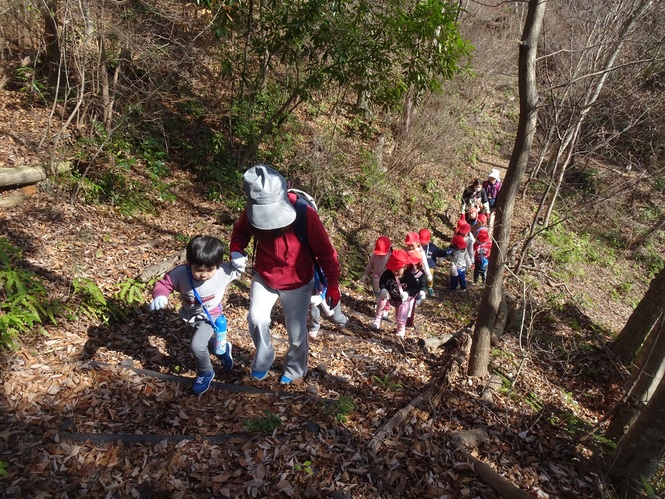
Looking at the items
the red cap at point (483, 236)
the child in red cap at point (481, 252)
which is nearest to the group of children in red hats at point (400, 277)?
the red cap at point (483, 236)

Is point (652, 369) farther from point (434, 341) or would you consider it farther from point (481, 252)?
point (481, 252)

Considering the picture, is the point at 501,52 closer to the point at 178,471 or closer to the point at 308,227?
the point at 308,227

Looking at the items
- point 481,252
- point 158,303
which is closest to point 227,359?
point 158,303

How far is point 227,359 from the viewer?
3.93 m

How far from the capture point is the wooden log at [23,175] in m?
5.58

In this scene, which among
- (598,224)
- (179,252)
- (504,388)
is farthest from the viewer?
(598,224)

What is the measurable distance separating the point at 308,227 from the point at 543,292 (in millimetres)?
8249

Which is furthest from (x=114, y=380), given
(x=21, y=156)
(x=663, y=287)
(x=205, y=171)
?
(x=663, y=287)

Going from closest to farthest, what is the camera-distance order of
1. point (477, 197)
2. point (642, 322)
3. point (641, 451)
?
point (641, 451) → point (642, 322) → point (477, 197)

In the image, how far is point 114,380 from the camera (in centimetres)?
354

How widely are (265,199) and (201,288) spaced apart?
1.02m

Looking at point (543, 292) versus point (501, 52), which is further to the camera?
point (501, 52)

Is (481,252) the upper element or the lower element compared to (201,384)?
upper

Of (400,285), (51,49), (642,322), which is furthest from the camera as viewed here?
(51,49)
